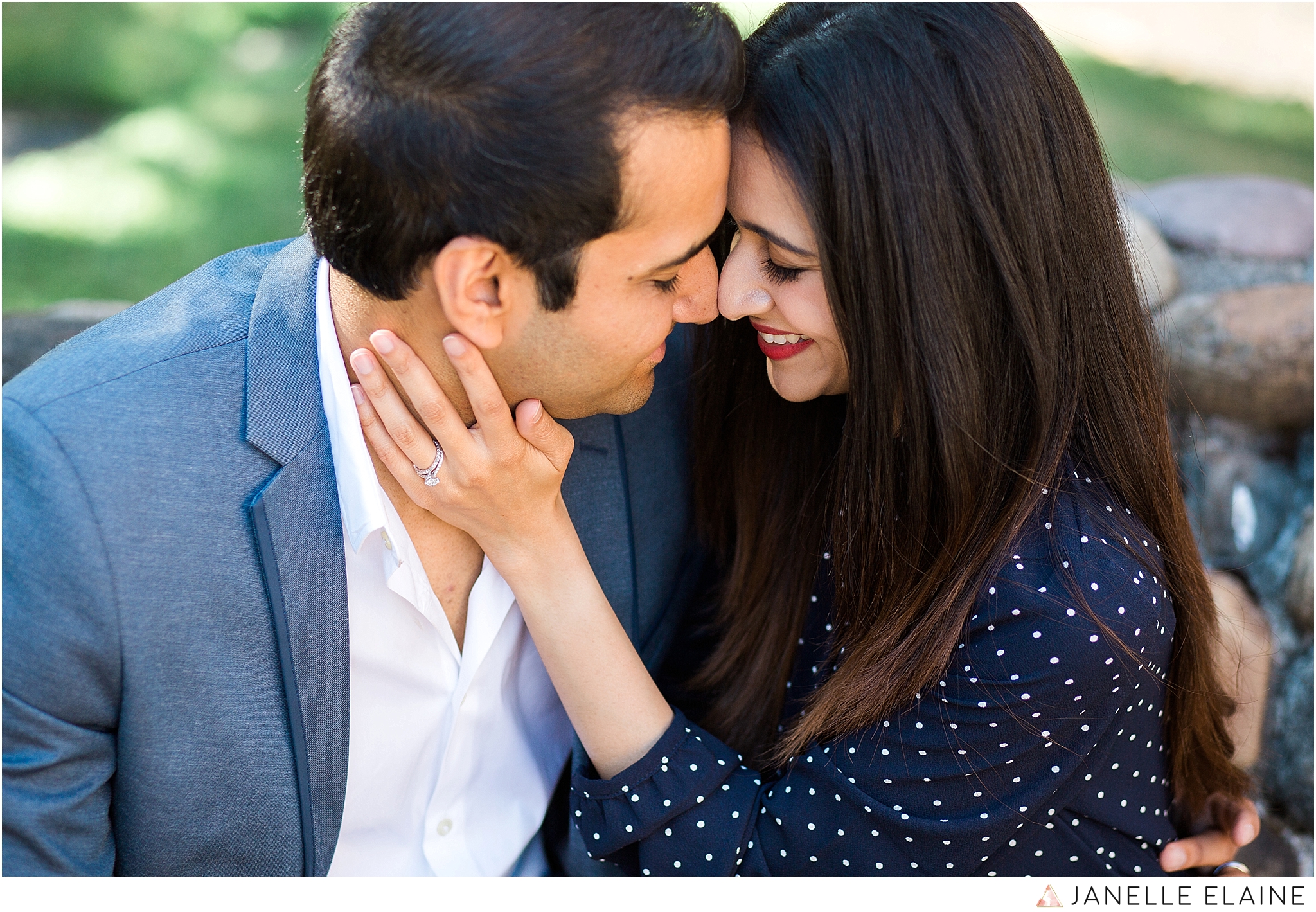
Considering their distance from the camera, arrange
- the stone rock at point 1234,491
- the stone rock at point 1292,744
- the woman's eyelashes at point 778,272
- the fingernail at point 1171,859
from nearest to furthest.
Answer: the woman's eyelashes at point 778,272, the fingernail at point 1171,859, the stone rock at point 1292,744, the stone rock at point 1234,491

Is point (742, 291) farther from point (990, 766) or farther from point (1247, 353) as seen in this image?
point (1247, 353)

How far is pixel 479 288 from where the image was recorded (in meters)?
1.94

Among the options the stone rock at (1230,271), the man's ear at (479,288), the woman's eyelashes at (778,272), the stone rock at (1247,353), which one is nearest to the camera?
the man's ear at (479,288)

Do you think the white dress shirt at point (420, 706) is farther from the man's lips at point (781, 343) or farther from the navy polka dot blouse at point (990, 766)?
the man's lips at point (781, 343)

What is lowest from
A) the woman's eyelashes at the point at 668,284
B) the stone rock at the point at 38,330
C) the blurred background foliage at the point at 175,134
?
the woman's eyelashes at the point at 668,284

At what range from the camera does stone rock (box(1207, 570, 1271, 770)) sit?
2924 millimetres

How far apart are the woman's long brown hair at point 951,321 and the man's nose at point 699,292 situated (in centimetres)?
28

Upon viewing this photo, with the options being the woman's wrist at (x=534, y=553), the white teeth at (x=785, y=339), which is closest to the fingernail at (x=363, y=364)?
the woman's wrist at (x=534, y=553)

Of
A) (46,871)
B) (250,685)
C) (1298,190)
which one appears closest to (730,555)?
(250,685)

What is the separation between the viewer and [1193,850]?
2.42 meters

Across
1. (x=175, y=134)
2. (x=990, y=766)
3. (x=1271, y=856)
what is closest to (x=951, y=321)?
(x=990, y=766)

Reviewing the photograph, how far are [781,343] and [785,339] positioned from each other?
13mm

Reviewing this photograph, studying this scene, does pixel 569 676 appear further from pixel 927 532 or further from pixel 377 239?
pixel 377 239

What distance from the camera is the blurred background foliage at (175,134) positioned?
4.57 meters
